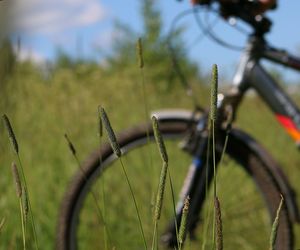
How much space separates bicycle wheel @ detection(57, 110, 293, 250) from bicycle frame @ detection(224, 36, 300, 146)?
0.63 ft

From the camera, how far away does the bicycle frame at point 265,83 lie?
2939mm

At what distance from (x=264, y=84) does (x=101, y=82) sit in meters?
2.45

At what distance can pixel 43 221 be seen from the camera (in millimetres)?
3416

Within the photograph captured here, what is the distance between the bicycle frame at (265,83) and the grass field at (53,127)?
2.55 feet

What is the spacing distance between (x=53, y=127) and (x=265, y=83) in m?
1.80

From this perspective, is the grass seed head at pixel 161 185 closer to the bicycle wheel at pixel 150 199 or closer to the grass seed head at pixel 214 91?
the grass seed head at pixel 214 91

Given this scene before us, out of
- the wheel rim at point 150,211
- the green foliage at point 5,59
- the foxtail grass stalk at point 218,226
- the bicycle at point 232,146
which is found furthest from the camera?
the wheel rim at point 150,211

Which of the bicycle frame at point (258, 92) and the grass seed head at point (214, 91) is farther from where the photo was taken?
the bicycle frame at point (258, 92)

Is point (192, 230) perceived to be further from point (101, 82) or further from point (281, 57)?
point (101, 82)

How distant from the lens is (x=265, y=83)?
2949mm

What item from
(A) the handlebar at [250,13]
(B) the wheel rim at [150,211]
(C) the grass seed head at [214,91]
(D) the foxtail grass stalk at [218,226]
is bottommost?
(D) the foxtail grass stalk at [218,226]

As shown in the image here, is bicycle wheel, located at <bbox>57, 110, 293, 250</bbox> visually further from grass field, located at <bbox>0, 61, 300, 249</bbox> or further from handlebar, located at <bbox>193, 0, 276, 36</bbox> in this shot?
handlebar, located at <bbox>193, 0, 276, 36</bbox>

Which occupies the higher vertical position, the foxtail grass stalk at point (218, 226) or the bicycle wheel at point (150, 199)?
the bicycle wheel at point (150, 199)

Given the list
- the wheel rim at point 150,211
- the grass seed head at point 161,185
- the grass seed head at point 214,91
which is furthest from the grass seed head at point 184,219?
the wheel rim at point 150,211
